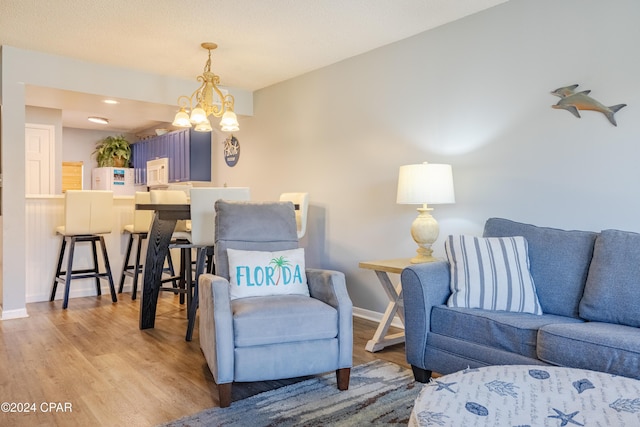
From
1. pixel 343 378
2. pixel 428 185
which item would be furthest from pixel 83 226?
pixel 428 185

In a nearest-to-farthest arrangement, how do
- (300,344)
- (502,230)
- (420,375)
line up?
(300,344) < (420,375) < (502,230)

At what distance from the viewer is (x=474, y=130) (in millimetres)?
3240

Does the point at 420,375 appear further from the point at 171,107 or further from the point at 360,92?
the point at 171,107

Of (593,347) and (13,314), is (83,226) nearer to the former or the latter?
(13,314)

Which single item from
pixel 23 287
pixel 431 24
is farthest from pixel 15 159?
pixel 431 24

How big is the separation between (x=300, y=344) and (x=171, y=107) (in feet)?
11.4

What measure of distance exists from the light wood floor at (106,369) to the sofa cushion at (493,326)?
0.60 metres

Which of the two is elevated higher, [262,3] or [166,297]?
[262,3]

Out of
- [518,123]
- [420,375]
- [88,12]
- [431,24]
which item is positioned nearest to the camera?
[420,375]

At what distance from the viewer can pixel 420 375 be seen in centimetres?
255

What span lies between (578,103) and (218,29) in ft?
8.29

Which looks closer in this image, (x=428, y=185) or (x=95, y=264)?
(x=428, y=185)

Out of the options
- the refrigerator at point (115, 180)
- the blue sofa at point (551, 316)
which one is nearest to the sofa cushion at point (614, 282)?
the blue sofa at point (551, 316)

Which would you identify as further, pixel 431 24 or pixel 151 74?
pixel 151 74
